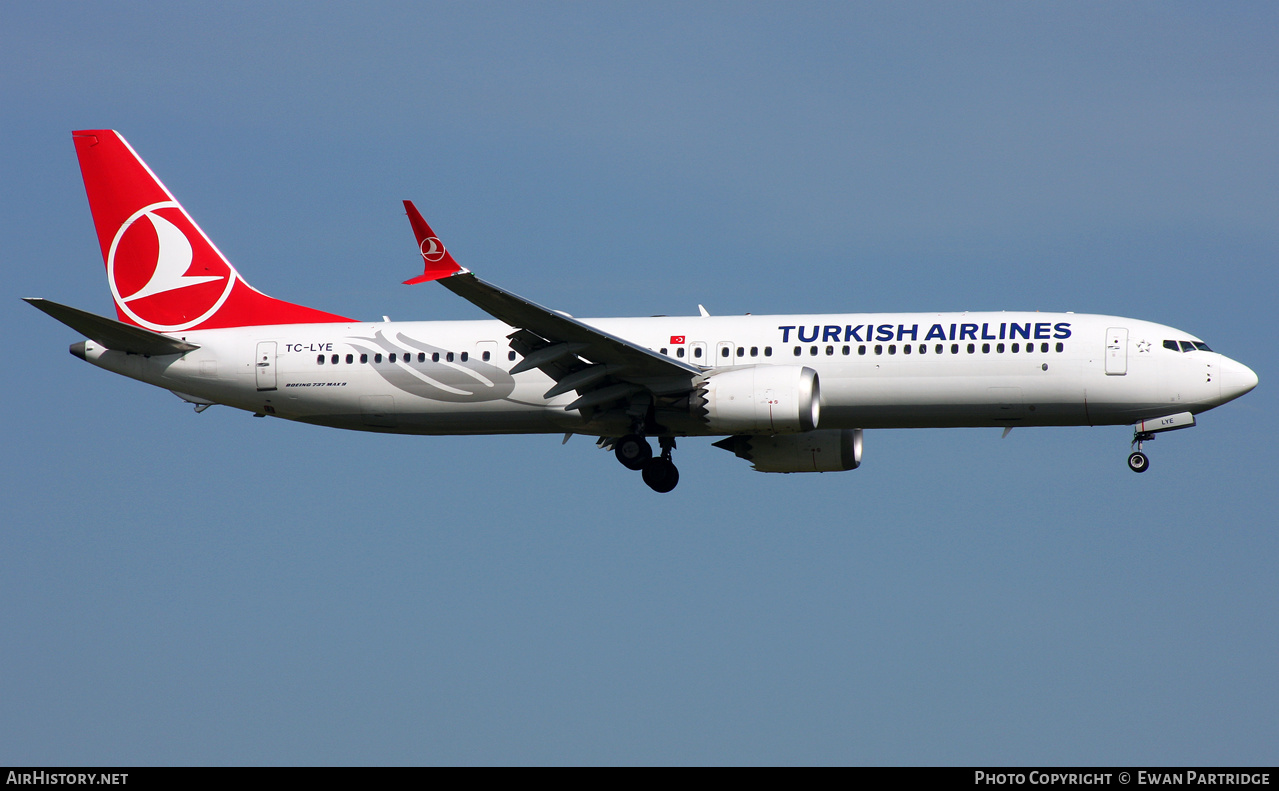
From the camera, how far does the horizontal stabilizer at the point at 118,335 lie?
3928cm

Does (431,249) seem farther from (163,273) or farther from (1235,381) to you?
(1235,381)

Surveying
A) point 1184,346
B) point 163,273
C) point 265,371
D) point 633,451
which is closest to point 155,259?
point 163,273

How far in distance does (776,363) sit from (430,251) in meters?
10.1

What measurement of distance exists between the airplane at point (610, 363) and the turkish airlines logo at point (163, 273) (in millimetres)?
49

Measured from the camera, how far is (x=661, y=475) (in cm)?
4103

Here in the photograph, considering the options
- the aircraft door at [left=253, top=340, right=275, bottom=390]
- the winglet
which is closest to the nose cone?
the winglet

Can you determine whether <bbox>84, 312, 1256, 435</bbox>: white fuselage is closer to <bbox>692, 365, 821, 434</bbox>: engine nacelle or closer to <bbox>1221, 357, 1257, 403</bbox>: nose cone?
<bbox>1221, 357, 1257, 403</bbox>: nose cone

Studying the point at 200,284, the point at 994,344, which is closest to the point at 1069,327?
the point at 994,344

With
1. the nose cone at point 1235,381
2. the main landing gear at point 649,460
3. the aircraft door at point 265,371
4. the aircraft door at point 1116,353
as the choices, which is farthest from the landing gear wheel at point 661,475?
the nose cone at point 1235,381

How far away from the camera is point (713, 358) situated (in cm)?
3944
